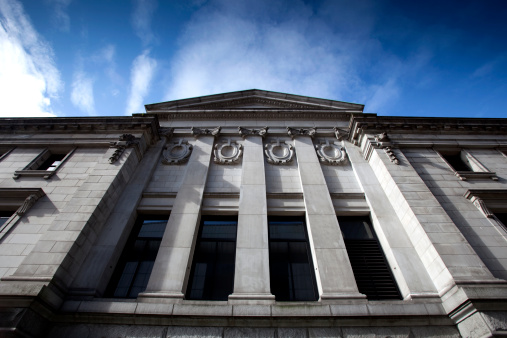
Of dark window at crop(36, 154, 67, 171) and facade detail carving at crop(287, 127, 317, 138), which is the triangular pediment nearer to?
facade detail carving at crop(287, 127, 317, 138)

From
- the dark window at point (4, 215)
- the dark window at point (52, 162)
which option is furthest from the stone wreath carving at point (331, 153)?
the dark window at point (4, 215)

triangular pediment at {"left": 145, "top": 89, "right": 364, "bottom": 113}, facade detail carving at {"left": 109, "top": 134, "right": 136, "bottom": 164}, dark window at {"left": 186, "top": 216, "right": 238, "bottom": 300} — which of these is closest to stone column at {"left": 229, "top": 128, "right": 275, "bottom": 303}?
dark window at {"left": 186, "top": 216, "right": 238, "bottom": 300}

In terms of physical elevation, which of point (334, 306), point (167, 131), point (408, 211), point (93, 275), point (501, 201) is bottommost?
point (334, 306)

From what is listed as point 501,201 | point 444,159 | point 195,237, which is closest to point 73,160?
point 195,237

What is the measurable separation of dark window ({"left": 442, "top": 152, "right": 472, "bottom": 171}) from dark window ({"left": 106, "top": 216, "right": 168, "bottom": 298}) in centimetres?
1483

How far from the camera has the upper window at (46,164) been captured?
37.2ft

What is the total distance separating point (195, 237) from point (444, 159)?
12.7 metres

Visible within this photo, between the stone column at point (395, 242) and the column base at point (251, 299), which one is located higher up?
the stone column at point (395, 242)

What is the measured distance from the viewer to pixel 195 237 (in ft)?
32.2

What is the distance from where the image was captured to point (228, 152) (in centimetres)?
1400

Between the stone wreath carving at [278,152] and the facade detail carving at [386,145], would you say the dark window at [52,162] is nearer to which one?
the stone wreath carving at [278,152]

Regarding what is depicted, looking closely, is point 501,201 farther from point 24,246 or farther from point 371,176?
point 24,246

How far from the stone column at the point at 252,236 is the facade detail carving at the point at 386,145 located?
6118 millimetres

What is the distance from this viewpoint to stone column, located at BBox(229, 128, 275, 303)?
7.96 m
